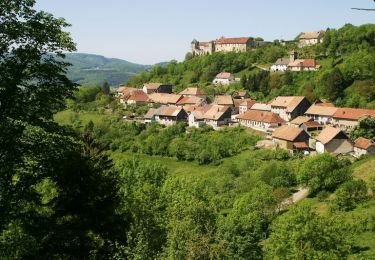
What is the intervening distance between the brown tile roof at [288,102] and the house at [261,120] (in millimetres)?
4342

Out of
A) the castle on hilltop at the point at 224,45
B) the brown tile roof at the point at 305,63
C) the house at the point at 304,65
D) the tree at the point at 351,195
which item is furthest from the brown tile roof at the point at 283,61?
the tree at the point at 351,195

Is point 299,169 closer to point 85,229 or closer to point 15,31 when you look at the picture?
point 85,229

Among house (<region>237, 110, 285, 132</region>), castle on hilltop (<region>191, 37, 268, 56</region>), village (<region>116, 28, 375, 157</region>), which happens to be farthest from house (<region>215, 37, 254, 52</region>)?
house (<region>237, 110, 285, 132</region>)

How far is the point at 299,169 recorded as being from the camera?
57.2 meters

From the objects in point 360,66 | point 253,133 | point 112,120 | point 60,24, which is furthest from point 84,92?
point 60,24

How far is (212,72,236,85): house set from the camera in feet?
423

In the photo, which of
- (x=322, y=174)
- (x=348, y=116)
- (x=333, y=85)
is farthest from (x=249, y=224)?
(x=333, y=85)

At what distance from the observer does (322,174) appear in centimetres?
5272

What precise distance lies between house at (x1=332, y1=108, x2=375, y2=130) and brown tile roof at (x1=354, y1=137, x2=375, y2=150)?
8.18 metres

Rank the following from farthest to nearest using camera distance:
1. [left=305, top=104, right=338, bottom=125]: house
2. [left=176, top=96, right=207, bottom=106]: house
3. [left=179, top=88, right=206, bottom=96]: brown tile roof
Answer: [left=179, top=88, right=206, bottom=96]: brown tile roof
[left=176, top=96, right=207, bottom=106]: house
[left=305, top=104, right=338, bottom=125]: house

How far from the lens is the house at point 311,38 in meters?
147

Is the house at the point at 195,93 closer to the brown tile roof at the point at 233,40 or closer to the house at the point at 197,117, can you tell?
the house at the point at 197,117

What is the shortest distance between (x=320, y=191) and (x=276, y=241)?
2491 cm

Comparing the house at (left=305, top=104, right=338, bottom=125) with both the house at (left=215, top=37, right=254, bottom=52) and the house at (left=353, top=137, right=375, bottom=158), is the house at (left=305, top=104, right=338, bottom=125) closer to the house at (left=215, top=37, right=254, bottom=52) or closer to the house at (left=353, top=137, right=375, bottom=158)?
the house at (left=353, top=137, right=375, bottom=158)
